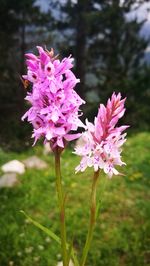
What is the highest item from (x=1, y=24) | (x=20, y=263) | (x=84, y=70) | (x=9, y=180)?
(x=1, y=24)

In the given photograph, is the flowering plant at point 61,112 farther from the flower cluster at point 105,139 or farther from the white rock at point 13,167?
the white rock at point 13,167

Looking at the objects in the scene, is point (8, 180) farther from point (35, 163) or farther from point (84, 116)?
point (84, 116)

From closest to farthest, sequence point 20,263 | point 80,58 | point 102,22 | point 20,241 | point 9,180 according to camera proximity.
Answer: point 20,263 < point 20,241 < point 9,180 < point 102,22 < point 80,58

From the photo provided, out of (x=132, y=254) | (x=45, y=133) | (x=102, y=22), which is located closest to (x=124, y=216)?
(x=132, y=254)

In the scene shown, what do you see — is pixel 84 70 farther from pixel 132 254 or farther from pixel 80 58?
pixel 132 254

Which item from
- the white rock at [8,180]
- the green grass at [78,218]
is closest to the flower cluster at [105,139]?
the green grass at [78,218]

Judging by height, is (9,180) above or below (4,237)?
above

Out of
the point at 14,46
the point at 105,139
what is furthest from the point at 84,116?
the point at 105,139
